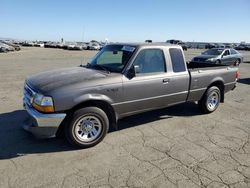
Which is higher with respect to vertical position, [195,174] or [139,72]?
[139,72]

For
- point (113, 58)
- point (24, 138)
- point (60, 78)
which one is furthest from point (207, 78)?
point (24, 138)

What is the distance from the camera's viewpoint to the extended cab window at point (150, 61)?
4693 millimetres

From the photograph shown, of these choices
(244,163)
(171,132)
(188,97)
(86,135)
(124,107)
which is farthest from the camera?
(188,97)

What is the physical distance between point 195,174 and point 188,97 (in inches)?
99.9

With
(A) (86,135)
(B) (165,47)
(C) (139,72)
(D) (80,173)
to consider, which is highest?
(B) (165,47)

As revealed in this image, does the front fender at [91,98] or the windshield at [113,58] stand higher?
the windshield at [113,58]

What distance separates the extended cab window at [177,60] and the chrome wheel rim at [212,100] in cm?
139

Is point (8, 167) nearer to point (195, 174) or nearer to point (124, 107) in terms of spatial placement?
point (124, 107)

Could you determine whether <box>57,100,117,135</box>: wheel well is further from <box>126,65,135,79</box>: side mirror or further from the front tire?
<box>126,65,135,79</box>: side mirror

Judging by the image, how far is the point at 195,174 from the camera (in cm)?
345

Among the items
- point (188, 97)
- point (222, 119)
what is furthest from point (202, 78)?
point (222, 119)

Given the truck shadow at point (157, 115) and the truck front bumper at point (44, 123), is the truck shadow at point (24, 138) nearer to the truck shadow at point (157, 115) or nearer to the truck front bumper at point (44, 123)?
the truck shadow at point (157, 115)

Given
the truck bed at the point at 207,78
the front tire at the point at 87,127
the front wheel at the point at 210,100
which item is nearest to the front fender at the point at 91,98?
the front tire at the point at 87,127

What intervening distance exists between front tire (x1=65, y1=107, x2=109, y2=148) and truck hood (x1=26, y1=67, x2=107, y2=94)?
0.55 m
